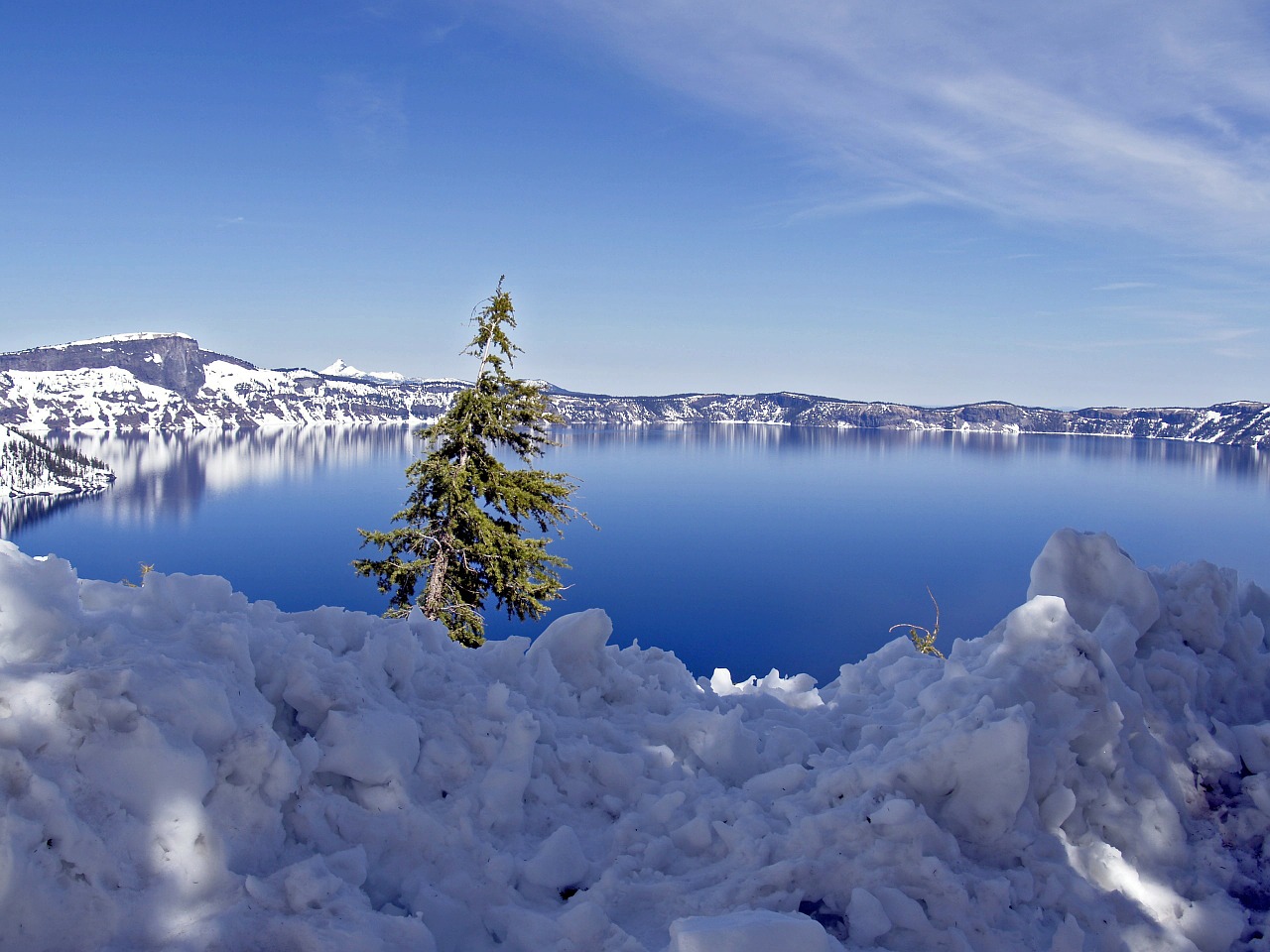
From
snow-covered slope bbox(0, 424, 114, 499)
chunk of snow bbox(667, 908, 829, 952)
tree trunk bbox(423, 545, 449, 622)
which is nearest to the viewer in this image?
chunk of snow bbox(667, 908, 829, 952)

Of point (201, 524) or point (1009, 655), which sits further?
point (201, 524)

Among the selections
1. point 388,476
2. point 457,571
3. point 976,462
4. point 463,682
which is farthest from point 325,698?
point 976,462

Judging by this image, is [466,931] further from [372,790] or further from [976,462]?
[976,462]

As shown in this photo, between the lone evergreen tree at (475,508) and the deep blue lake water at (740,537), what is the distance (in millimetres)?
23547

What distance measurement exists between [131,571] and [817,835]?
85771mm

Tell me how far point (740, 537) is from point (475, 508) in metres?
74.8

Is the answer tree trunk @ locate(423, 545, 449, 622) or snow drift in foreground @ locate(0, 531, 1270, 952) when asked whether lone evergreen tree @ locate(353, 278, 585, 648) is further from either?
snow drift in foreground @ locate(0, 531, 1270, 952)

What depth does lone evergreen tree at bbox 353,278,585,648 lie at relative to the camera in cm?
1518

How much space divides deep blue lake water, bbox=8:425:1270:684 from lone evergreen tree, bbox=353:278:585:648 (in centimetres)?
2355

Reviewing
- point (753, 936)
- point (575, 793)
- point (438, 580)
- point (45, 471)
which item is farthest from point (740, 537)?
point (45, 471)

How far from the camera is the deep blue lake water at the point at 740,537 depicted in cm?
5866

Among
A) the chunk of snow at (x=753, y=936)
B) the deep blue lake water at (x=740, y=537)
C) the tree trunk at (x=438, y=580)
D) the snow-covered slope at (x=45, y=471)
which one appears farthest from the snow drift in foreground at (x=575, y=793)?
the snow-covered slope at (x=45, y=471)

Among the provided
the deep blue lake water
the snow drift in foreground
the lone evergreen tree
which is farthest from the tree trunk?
the deep blue lake water

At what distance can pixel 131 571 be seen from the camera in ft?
241
